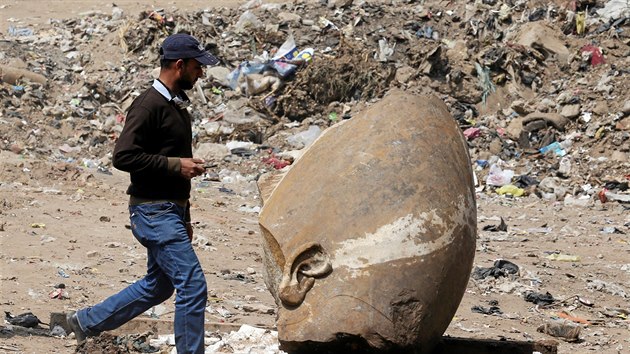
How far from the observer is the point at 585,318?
7.50 m

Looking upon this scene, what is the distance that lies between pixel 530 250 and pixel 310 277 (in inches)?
218

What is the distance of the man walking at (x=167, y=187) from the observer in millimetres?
4656

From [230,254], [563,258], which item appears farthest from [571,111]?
[230,254]

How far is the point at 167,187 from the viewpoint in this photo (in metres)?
4.83

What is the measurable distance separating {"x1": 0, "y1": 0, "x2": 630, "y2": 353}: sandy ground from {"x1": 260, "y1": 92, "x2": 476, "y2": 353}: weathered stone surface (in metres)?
1.67

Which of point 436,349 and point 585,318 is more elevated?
point 436,349

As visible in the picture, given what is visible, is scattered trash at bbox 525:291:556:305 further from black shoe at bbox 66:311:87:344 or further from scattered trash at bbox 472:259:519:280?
black shoe at bbox 66:311:87:344

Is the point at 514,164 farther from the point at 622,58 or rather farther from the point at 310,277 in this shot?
the point at 310,277

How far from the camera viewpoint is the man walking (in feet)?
15.3

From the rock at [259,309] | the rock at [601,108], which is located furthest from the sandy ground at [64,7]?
the rock at [259,309]

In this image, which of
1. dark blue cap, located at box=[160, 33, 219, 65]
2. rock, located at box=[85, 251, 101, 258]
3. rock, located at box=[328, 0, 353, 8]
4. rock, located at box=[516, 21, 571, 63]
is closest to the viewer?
dark blue cap, located at box=[160, 33, 219, 65]

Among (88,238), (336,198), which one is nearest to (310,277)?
(336,198)

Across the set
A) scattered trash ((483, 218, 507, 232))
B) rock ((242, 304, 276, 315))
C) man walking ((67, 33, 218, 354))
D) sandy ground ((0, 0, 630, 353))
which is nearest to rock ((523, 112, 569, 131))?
sandy ground ((0, 0, 630, 353))

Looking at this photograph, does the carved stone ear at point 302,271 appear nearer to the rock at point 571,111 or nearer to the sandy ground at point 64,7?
the rock at point 571,111
